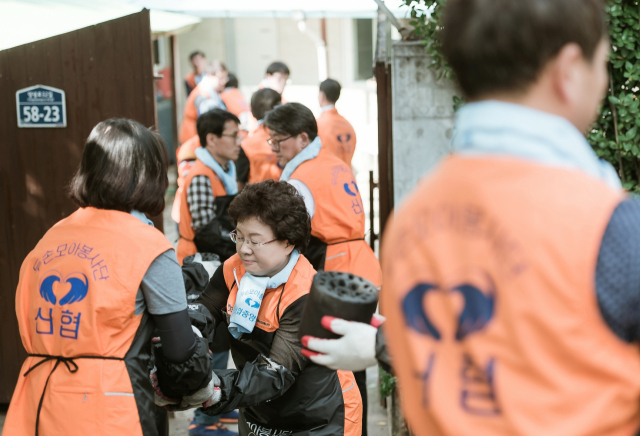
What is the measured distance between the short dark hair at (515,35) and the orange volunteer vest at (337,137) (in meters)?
5.96

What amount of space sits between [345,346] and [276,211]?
111 centimetres

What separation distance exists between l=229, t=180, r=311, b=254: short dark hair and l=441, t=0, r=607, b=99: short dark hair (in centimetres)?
162

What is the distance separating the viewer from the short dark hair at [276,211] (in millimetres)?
2760

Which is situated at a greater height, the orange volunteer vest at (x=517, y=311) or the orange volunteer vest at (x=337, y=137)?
the orange volunteer vest at (x=337, y=137)

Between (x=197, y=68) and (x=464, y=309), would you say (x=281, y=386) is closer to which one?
(x=464, y=309)

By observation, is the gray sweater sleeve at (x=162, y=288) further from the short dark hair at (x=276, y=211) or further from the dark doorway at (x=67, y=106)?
the dark doorway at (x=67, y=106)

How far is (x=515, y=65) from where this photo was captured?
3.76 feet

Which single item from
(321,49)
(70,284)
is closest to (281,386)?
(70,284)

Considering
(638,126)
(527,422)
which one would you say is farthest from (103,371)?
(638,126)

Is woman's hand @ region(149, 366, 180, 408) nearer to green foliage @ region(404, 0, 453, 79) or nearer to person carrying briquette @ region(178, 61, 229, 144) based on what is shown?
green foliage @ region(404, 0, 453, 79)

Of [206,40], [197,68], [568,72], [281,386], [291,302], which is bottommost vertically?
[281,386]

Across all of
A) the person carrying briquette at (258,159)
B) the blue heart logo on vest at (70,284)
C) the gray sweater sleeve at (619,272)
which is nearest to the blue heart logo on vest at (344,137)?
the person carrying briquette at (258,159)

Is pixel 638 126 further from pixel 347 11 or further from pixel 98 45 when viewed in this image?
pixel 347 11

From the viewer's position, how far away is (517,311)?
1085 mm
